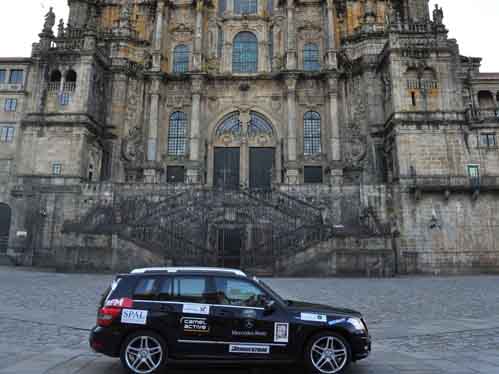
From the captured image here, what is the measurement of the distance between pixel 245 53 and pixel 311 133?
1110 centimetres

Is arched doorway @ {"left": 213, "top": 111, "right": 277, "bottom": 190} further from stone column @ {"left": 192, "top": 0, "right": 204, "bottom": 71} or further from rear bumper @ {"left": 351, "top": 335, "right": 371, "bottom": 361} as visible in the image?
rear bumper @ {"left": 351, "top": 335, "right": 371, "bottom": 361}

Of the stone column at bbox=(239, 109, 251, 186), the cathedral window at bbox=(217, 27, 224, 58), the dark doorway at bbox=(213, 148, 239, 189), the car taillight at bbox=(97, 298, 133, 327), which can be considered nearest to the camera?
the car taillight at bbox=(97, 298, 133, 327)

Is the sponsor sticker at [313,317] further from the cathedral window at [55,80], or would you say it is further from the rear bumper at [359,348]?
the cathedral window at [55,80]

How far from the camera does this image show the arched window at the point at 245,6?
4038 cm

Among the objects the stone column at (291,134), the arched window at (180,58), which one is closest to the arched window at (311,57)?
the stone column at (291,134)

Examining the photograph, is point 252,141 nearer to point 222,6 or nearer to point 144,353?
point 222,6

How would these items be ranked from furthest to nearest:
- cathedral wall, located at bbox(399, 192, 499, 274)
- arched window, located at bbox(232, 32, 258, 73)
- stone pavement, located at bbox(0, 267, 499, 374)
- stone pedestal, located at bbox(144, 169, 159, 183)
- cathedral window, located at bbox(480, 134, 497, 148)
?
arched window, located at bbox(232, 32, 258, 73) → stone pedestal, located at bbox(144, 169, 159, 183) → cathedral window, located at bbox(480, 134, 497, 148) → cathedral wall, located at bbox(399, 192, 499, 274) → stone pavement, located at bbox(0, 267, 499, 374)

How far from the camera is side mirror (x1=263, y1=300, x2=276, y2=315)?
19.1 feet

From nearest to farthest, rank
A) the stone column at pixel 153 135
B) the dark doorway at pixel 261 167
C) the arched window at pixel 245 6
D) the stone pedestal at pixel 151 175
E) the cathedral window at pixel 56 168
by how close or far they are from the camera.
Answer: the cathedral window at pixel 56 168 < the stone pedestal at pixel 151 175 < the stone column at pixel 153 135 < the dark doorway at pixel 261 167 < the arched window at pixel 245 6

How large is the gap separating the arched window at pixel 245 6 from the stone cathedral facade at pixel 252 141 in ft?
0.54

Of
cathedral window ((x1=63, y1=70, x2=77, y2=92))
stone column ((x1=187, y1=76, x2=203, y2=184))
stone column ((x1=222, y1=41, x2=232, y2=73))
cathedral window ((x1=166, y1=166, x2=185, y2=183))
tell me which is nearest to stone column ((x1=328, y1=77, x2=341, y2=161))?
stone column ((x1=222, y1=41, x2=232, y2=73))

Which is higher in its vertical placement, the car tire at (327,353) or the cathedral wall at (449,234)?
the cathedral wall at (449,234)

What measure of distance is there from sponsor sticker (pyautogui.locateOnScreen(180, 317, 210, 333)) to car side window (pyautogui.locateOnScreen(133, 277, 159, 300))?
1.99 feet

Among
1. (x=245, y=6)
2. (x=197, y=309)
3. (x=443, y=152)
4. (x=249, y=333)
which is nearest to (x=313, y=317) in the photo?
(x=249, y=333)
